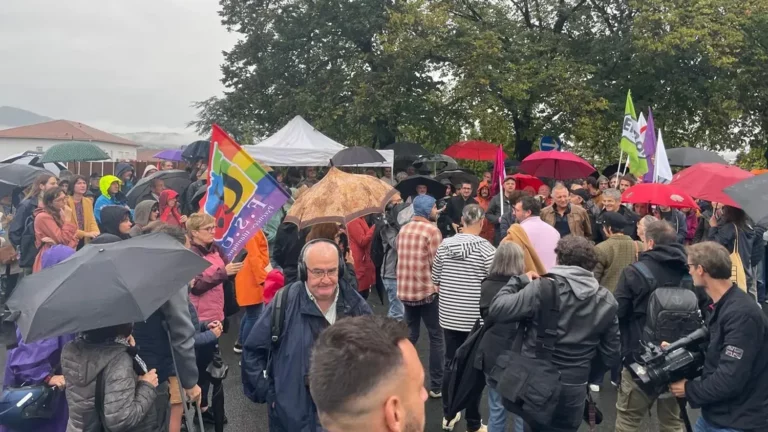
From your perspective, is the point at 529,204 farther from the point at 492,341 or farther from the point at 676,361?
the point at 676,361

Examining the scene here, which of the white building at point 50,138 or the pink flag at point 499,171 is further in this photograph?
the white building at point 50,138

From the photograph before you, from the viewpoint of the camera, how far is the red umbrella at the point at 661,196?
6.53 metres

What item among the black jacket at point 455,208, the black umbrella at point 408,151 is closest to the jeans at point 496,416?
the black jacket at point 455,208

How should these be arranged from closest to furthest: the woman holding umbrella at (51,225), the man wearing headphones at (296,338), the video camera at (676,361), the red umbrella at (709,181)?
the man wearing headphones at (296,338) → the video camera at (676,361) → the red umbrella at (709,181) → the woman holding umbrella at (51,225)

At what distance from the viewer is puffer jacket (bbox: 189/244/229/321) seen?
4.69 m

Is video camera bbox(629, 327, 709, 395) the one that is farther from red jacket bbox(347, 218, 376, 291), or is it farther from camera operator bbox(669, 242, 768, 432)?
red jacket bbox(347, 218, 376, 291)

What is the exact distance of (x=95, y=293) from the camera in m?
3.01

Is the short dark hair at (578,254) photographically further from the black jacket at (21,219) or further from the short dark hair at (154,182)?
the short dark hair at (154,182)

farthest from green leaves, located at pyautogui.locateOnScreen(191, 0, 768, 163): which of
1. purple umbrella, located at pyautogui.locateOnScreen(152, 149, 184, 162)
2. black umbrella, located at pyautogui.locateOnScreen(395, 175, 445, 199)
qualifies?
black umbrella, located at pyautogui.locateOnScreen(395, 175, 445, 199)

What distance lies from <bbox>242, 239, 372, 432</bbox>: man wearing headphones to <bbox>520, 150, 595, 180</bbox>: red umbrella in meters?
7.67

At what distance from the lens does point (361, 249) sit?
275 inches

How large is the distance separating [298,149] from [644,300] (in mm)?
10069

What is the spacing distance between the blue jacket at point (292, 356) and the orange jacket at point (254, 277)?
272 cm

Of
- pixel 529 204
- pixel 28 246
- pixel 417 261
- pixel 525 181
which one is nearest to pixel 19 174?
pixel 28 246
